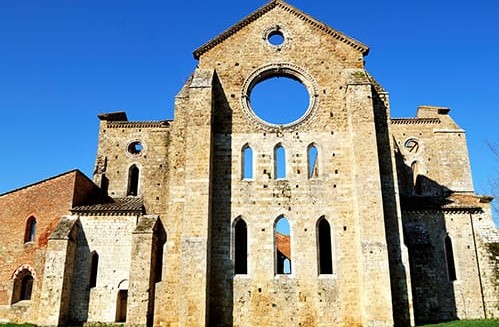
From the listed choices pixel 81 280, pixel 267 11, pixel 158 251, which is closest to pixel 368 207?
pixel 158 251

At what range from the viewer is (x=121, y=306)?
2203cm

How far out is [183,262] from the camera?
59.2ft

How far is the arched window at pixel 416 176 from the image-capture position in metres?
30.3

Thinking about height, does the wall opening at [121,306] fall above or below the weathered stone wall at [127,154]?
below

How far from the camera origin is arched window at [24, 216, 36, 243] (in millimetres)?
23188

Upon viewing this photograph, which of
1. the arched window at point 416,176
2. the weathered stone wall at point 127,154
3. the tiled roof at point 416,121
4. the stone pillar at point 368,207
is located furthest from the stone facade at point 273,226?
the tiled roof at point 416,121

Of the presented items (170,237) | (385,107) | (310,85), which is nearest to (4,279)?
(170,237)

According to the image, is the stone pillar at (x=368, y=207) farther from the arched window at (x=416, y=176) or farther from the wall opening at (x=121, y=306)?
the arched window at (x=416, y=176)

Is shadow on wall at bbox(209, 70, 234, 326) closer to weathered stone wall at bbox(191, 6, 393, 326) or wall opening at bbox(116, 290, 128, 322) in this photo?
weathered stone wall at bbox(191, 6, 393, 326)

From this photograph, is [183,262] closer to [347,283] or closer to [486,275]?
[347,283]

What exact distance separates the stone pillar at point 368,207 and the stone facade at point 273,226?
0.04m

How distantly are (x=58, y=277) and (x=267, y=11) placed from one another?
1606cm

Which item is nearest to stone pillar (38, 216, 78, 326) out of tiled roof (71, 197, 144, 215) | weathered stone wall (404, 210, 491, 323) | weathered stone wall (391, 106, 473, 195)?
tiled roof (71, 197, 144, 215)

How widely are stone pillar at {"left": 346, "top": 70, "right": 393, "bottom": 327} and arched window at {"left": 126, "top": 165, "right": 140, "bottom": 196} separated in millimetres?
14174
